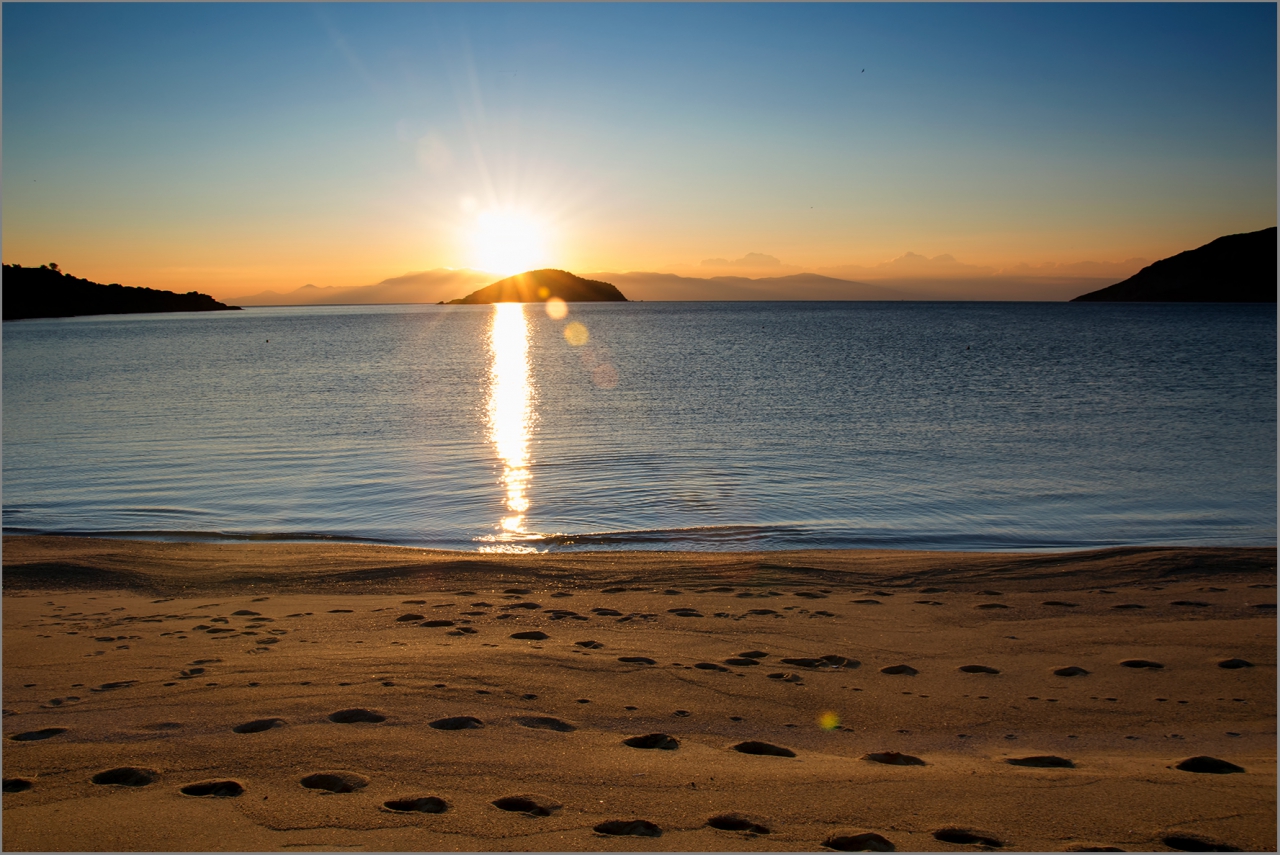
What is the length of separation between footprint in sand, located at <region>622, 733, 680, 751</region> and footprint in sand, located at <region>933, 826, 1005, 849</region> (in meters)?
1.73

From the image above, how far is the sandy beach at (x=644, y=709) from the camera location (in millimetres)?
4172

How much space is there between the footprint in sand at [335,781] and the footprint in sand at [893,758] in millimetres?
3120

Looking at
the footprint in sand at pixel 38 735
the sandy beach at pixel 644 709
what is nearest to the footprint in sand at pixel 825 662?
the sandy beach at pixel 644 709

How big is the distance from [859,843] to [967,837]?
22.6 inches

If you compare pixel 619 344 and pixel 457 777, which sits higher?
pixel 619 344

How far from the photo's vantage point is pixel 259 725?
5.38 metres

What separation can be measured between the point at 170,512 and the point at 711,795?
1473 cm

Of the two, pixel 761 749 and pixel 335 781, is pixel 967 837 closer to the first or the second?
pixel 761 749

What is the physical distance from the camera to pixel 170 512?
15602mm

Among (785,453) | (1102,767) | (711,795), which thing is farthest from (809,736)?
(785,453)

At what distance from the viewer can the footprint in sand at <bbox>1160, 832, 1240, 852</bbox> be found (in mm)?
3965

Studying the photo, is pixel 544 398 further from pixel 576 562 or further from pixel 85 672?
pixel 85 672

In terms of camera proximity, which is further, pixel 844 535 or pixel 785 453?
pixel 785 453

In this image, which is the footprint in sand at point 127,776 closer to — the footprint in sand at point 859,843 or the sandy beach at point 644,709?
the sandy beach at point 644,709
